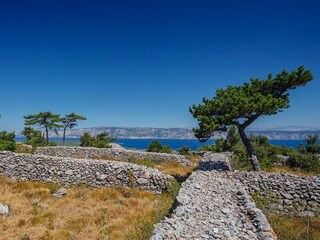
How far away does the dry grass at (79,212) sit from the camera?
30.9 ft

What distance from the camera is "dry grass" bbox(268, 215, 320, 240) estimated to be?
28.4ft

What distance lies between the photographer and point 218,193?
11.4 m

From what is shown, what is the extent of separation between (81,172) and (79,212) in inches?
219

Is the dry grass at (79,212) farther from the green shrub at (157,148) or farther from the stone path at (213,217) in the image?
the green shrub at (157,148)

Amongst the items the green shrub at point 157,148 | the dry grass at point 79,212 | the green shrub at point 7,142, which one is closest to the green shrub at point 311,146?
the green shrub at point 157,148

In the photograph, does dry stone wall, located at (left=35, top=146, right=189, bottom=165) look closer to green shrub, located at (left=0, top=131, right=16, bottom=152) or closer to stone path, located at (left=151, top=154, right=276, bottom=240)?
green shrub, located at (left=0, top=131, right=16, bottom=152)

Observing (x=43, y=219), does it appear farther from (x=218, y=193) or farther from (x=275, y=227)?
(x=275, y=227)

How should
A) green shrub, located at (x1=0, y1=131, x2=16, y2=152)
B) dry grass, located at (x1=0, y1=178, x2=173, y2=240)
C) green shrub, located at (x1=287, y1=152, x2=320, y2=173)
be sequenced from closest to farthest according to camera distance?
1. dry grass, located at (x1=0, y1=178, x2=173, y2=240)
2. green shrub, located at (x1=0, y1=131, x2=16, y2=152)
3. green shrub, located at (x1=287, y1=152, x2=320, y2=173)

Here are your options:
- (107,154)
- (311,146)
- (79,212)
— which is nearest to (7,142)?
(107,154)

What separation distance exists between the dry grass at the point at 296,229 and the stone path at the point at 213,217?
3.53 ft

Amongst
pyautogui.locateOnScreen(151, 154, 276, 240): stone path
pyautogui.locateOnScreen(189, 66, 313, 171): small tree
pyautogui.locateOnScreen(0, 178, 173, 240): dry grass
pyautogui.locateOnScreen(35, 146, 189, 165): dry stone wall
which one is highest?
pyautogui.locateOnScreen(189, 66, 313, 171): small tree

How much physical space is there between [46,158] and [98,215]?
8986mm

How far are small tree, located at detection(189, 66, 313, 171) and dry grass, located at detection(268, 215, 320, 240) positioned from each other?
264 inches

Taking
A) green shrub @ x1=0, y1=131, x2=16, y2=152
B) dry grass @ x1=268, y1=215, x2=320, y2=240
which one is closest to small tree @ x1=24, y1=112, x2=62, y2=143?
green shrub @ x1=0, y1=131, x2=16, y2=152
